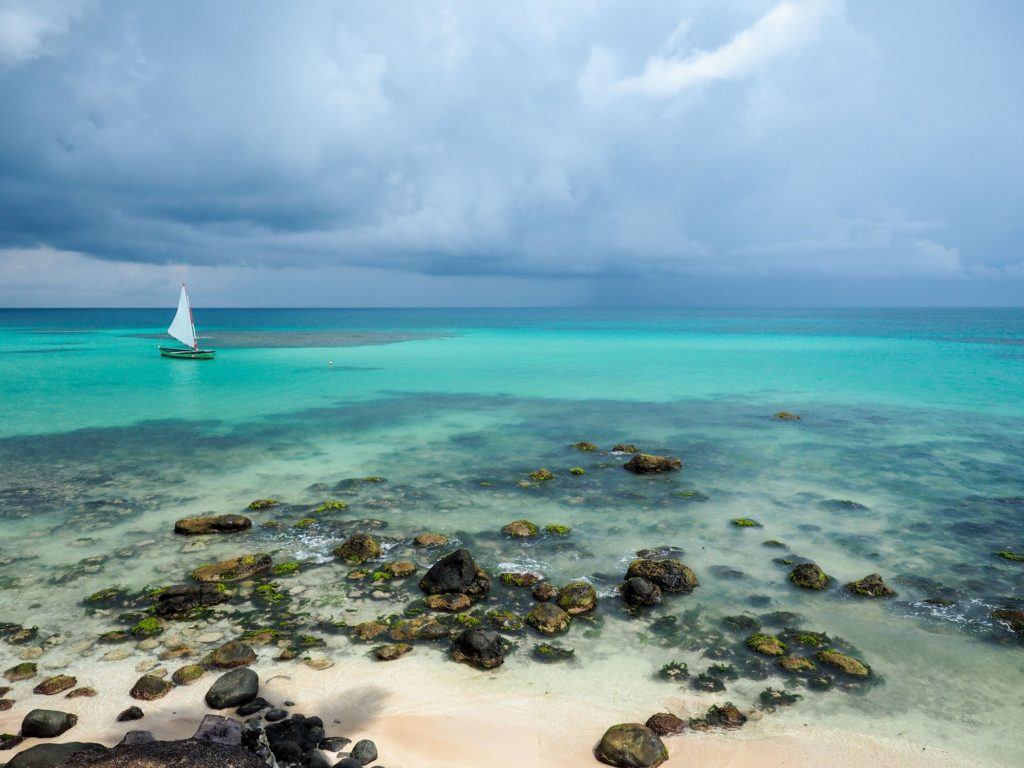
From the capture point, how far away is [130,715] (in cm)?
854

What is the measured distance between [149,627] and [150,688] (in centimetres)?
225

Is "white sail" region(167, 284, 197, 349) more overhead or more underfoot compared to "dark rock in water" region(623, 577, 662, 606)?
more overhead

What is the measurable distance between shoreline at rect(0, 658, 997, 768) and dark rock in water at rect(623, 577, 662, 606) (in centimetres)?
282

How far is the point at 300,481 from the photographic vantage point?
20.5 m

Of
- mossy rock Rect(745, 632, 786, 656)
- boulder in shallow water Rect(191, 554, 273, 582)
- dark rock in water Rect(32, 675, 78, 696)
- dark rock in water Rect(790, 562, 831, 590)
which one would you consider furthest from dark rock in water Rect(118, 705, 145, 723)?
dark rock in water Rect(790, 562, 831, 590)

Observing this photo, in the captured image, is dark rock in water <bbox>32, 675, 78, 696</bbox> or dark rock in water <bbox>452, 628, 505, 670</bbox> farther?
dark rock in water <bbox>452, 628, 505, 670</bbox>

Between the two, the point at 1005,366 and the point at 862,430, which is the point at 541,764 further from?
the point at 1005,366

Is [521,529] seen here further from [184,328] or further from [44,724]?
[184,328]

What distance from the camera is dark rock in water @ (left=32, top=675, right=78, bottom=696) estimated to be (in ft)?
30.0

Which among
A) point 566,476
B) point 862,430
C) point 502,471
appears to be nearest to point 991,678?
point 566,476

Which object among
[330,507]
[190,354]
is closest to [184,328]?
[190,354]

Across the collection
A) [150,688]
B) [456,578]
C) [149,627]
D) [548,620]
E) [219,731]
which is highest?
[219,731]

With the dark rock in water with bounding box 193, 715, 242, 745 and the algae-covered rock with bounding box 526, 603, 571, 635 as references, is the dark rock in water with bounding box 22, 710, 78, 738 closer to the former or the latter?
the dark rock in water with bounding box 193, 715, 242, 745

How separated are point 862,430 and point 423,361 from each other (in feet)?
153
